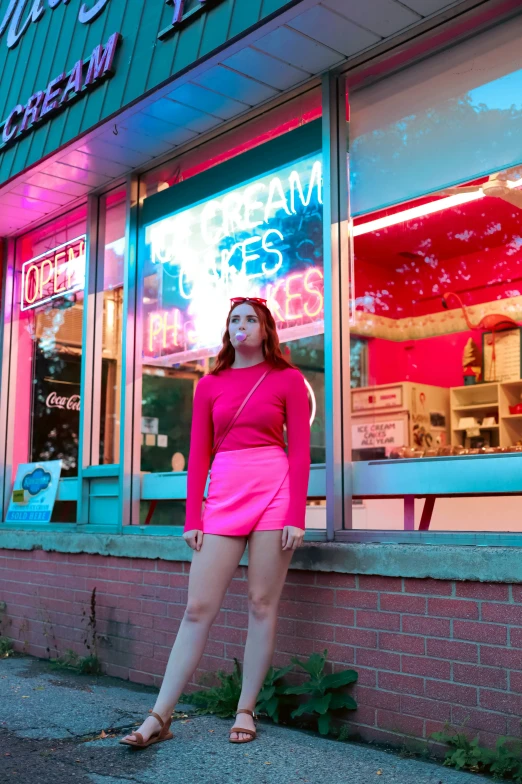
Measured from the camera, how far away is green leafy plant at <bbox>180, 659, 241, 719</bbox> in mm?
4559

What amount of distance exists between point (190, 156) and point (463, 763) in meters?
4.51

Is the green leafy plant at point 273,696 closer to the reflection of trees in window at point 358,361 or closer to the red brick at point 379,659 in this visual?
the red brick at point 379,659

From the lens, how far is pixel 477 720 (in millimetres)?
3730

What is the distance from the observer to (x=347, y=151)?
503 centimetres

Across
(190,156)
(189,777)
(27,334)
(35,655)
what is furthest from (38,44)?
(189,777)

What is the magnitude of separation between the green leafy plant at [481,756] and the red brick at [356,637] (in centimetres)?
56

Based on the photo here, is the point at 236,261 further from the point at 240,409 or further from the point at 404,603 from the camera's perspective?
the point at 404,603

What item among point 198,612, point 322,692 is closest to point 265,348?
point 198,612

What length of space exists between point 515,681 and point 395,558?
0.79 m

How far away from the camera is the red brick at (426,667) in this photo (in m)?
3.88

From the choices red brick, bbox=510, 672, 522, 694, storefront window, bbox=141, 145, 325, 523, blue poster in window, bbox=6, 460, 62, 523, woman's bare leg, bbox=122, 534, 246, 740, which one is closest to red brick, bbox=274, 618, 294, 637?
woman's bare leg, bbox=122, 534, 246, 740

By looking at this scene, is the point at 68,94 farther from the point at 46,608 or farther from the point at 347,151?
the point at 46,608

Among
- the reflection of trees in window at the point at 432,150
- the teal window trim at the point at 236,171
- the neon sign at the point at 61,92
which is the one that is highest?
the neon sign at the point at 61,92

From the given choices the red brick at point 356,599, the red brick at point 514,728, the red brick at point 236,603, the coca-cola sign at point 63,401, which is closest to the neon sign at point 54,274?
the coca-cola sign at point 63,401
